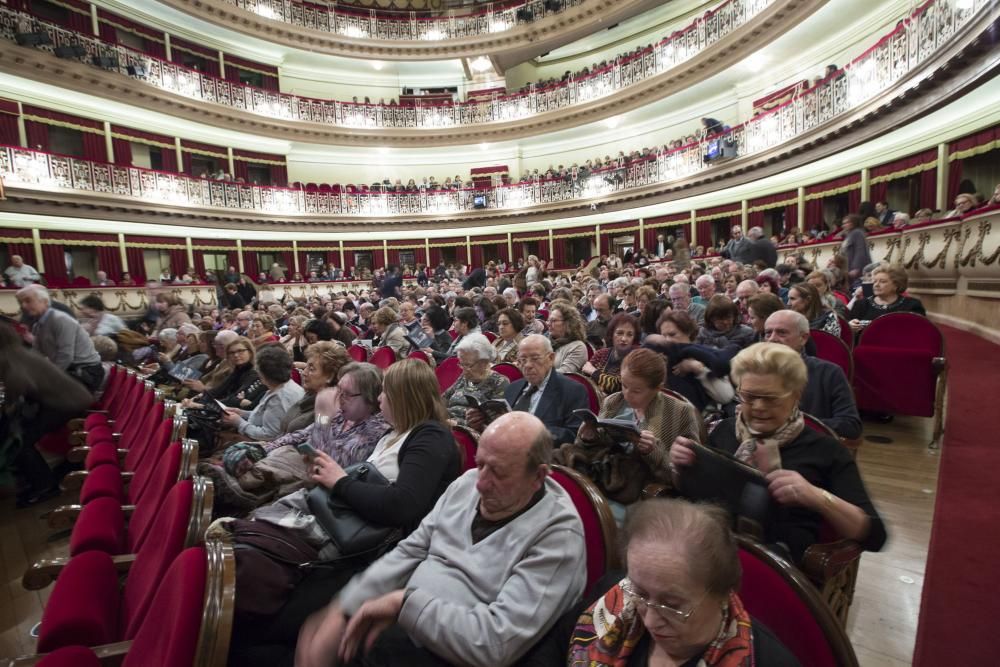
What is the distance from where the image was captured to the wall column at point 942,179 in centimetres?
849

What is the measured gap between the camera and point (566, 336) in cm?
367

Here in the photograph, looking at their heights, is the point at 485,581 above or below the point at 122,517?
above

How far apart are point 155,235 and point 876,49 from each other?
16.9 m

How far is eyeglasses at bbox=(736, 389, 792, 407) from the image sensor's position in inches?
59.7

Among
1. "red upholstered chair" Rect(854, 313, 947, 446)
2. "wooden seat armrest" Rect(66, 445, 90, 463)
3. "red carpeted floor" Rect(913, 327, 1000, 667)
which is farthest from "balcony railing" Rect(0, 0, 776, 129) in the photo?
"wooden seat armrest" Rect(66, 445, 90, 463)

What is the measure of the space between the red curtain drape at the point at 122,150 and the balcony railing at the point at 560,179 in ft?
4.64

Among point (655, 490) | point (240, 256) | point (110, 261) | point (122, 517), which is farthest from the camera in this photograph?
point (240, 256)

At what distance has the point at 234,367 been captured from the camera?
3.79 meters

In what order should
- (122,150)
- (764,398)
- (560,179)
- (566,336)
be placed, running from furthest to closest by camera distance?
(560,179)
(122,150)
(566,336)
(764,398)

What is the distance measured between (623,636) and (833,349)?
2.88 m

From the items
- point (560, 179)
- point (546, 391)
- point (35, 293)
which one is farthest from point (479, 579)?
point (560, 179)

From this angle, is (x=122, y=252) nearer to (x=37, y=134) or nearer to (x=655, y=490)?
(x=37, y=134)

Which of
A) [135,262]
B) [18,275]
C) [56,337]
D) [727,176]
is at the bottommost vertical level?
[56,337]

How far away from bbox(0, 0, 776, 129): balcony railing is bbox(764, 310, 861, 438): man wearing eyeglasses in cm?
1165
